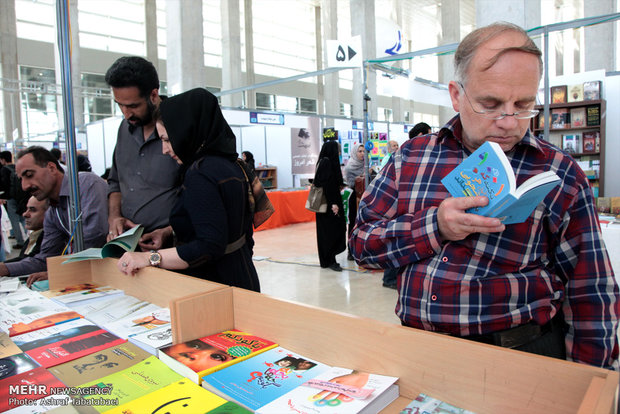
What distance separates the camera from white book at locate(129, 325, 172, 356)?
1.22m

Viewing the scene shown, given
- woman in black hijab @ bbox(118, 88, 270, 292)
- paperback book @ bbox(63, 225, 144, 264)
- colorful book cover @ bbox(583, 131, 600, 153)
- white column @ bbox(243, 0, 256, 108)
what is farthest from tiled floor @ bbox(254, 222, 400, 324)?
white column @ bbox(243, 0, 256, 108)

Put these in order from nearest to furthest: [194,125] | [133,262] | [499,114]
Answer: [499,114], [194,125], [133,262]

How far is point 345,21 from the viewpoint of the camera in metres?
24.6

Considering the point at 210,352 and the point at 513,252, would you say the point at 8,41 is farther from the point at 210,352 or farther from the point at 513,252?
the point at 513,252

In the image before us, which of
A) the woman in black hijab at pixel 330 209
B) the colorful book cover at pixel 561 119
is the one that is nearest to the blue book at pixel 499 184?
the woman in black hijab at pixel 330 209

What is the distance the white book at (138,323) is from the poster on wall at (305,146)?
9749mm

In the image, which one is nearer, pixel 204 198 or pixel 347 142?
pixel 204 198

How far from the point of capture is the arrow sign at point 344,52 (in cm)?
527

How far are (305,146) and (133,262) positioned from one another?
10003mm

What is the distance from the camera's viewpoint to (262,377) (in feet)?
3.34

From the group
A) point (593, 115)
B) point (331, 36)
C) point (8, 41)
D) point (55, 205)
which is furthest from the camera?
point (331, 36)

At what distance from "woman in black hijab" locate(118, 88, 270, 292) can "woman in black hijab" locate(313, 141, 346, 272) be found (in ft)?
11.2

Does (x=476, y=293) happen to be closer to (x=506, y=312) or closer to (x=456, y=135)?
(x=506, y=312)

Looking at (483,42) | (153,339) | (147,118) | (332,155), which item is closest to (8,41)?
(332,155)
